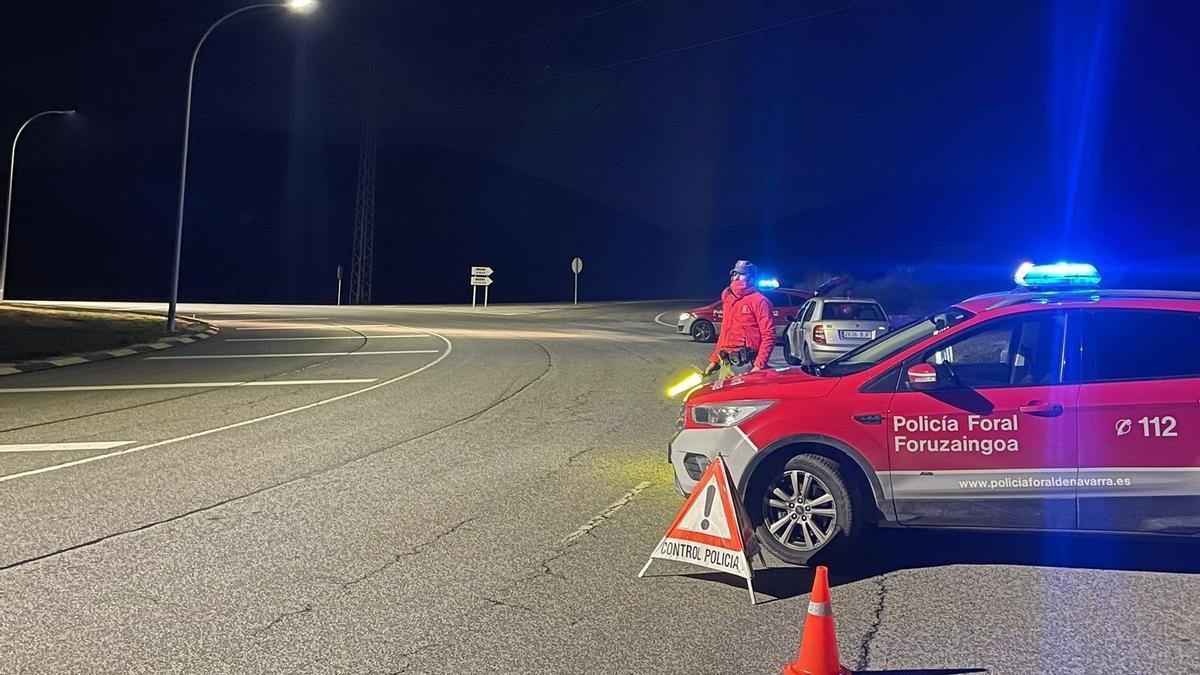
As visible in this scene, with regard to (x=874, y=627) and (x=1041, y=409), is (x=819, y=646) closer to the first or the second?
(x=874, y=627)

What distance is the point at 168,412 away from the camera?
11922mm

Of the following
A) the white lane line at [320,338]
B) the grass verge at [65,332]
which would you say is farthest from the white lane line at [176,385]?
the white lane line at [320,338]

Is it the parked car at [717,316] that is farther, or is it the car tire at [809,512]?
the parked car at [717,316]

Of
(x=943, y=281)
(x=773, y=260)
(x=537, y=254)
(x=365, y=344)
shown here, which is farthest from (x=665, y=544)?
(x=537, y=254)

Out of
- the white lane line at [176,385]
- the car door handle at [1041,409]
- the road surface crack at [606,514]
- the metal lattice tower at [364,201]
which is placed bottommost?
the road surface crack at [606,514]

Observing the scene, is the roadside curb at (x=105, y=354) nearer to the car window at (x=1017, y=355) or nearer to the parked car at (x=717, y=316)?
the parked car at (x=717, y=316)

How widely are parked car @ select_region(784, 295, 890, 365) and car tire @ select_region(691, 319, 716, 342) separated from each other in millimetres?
8113

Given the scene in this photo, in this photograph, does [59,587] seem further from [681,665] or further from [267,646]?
[681,665]

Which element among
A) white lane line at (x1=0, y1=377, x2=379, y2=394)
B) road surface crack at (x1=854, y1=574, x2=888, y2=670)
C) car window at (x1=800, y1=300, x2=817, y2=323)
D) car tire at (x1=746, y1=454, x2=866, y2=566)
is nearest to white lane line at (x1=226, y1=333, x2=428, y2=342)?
white lane line at (x1=0, y1=377, x2=379, y2=394)

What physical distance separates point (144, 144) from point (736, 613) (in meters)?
98.9

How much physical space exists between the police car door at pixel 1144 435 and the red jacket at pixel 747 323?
418cm

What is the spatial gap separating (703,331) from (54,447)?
19.9 meters

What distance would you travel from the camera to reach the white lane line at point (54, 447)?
925 centimetres

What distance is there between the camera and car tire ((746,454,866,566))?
5637 mm
